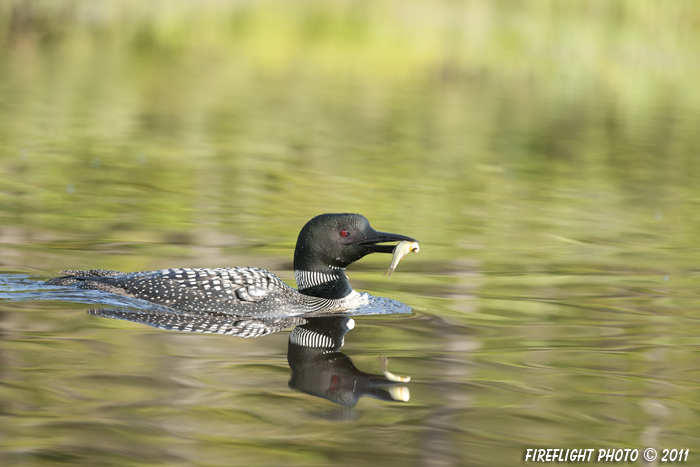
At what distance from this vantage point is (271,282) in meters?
5.34

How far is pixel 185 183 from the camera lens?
917 cm

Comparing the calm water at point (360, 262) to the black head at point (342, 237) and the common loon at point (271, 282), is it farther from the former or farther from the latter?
the black head at point (342, 237)

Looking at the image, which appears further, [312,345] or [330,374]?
[312,345]

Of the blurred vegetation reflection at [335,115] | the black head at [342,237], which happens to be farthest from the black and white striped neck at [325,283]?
the blurred vegetation reflection at [335,115]

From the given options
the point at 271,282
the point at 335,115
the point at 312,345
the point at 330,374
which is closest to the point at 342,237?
the point at 271,282

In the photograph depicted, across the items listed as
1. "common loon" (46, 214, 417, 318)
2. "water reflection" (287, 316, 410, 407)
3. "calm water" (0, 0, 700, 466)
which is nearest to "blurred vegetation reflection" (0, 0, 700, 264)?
"calm water" (0, 0, 700, 466)

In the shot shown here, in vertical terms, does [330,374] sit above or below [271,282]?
below

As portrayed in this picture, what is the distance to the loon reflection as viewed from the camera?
13.3ft

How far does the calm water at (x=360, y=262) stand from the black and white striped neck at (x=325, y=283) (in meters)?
0.33

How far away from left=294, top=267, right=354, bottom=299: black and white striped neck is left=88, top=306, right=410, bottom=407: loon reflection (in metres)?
0.15

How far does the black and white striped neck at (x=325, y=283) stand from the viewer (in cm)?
545

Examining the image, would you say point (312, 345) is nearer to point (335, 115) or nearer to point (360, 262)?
point (360, 262)

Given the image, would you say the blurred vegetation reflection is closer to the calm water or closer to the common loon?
the calm water

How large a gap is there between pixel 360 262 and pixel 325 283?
1276mm
